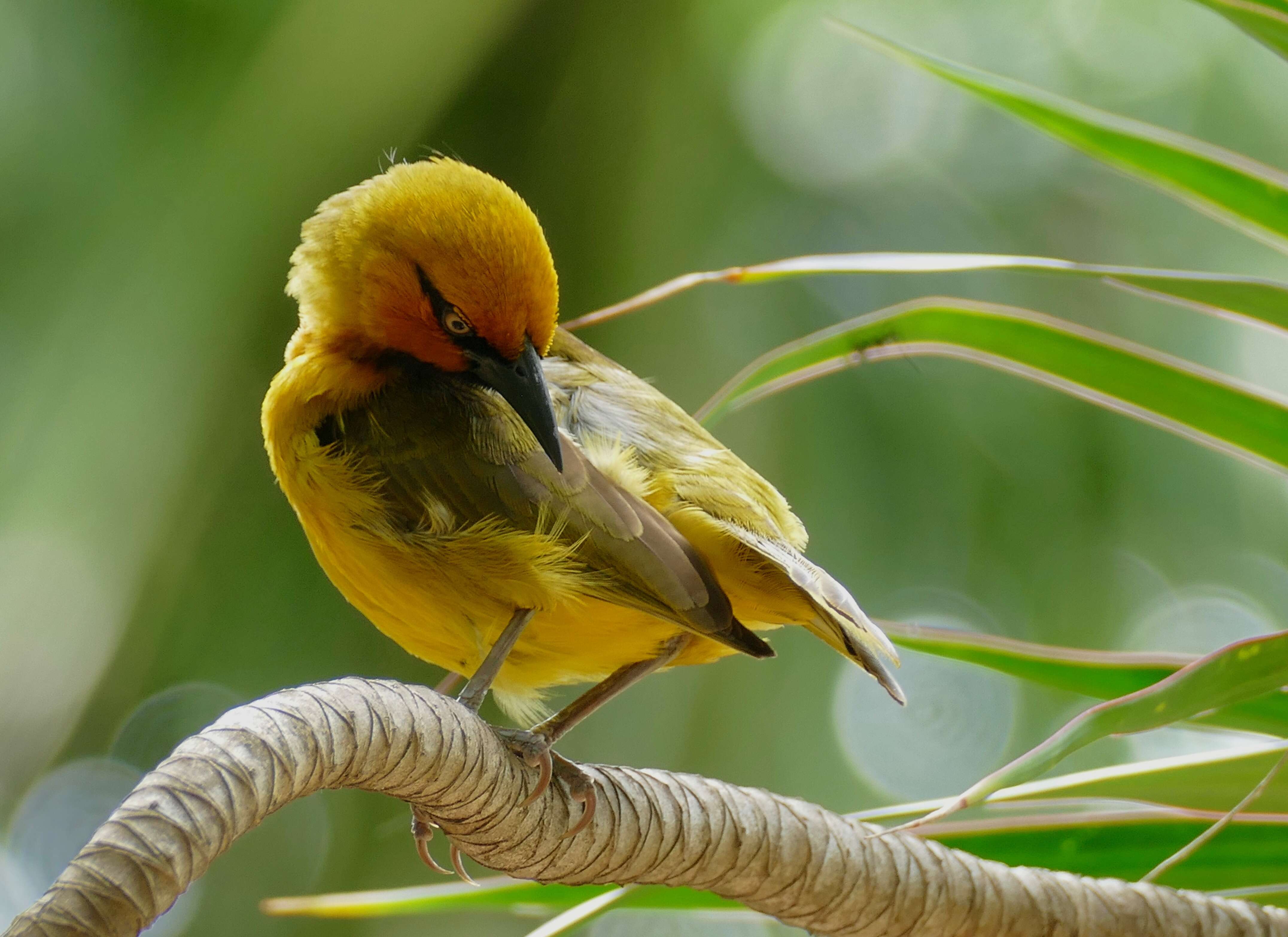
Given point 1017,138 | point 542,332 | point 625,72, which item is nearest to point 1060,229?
point 1017,138

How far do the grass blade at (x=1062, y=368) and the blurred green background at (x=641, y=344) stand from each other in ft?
2.86

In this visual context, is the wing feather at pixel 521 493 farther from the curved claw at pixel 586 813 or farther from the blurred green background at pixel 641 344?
the blurred green background at pixel 641 344

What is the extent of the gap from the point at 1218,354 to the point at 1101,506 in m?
0.57

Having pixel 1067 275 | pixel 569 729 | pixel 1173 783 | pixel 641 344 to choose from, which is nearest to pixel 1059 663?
pixel 1173 783

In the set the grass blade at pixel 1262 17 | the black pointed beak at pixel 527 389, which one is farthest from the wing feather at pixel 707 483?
the grass blade at pixel 1262 17

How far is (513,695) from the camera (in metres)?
1.84

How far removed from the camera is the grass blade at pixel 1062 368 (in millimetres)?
1499

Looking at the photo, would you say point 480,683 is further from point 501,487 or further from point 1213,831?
point 1213,831

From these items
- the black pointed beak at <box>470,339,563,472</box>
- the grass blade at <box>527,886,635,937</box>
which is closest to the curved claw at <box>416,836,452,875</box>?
the grass blade at <box>527,886,635,937</box>

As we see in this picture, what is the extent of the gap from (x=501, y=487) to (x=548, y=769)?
423 millimetres

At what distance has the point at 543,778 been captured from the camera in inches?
53.2

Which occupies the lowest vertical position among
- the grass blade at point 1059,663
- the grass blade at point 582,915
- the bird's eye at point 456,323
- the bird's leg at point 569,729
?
the grass blade at point 582,915

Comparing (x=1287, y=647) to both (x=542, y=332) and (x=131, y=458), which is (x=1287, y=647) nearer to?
(x=542, y=332)

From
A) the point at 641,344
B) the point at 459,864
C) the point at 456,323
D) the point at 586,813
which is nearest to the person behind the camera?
the point at 586,813
